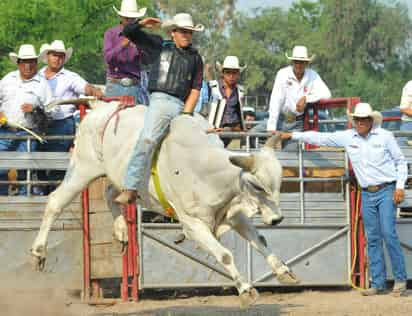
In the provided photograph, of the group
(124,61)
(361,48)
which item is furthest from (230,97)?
(361,48)

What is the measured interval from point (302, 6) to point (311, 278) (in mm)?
79380

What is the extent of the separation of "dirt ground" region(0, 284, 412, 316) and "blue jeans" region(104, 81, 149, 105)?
2.44m

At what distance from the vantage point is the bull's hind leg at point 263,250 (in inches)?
407

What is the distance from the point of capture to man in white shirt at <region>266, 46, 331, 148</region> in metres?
13.5

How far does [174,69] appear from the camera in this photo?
423 inches

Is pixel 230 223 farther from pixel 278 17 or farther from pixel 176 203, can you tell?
pixel 278 17

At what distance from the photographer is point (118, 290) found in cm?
1355

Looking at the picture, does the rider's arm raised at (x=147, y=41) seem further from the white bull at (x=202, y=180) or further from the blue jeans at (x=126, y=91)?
the blue jeans at (x=126, y=91)

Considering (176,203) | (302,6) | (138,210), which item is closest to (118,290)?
(138,210)

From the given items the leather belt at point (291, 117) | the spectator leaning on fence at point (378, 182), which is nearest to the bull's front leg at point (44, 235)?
the spectator leaning on fence at point (378, 182)

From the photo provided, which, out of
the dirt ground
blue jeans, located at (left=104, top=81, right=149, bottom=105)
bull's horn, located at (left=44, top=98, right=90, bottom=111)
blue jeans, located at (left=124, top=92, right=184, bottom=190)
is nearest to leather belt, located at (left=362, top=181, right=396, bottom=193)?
the dirt ground

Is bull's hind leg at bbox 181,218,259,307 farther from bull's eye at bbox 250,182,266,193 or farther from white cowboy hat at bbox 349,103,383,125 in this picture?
white cowboy hat at bbox 349,103,383,125

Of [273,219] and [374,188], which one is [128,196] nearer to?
[273,219]

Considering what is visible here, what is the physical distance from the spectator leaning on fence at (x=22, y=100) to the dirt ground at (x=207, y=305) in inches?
57.9
